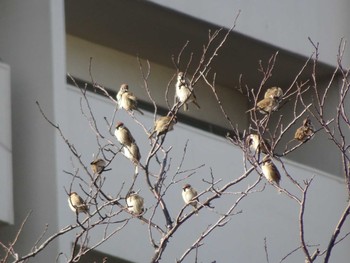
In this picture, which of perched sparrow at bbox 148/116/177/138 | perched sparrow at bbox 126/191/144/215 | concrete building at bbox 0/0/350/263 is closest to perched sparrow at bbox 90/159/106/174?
perched sparrow at bbox 126/191/144/215

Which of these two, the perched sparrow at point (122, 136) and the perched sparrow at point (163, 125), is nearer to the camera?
the perched sparrow at point (163, 125)

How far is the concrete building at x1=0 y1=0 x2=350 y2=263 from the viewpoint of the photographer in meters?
13.9

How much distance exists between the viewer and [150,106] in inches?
658

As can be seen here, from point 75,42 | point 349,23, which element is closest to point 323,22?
point 349,23

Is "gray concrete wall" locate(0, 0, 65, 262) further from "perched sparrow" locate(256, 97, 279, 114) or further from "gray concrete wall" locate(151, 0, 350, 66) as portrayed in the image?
"perched sparrow" locate(256, 97, 279, 114)

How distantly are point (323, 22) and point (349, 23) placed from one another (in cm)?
38

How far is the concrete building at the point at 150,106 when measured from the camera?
1386 cm

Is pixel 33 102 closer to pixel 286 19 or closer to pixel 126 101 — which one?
pixel 126 101

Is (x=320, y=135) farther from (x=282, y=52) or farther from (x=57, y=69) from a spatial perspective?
(x=57, y=69)

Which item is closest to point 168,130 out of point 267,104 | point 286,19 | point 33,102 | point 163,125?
Answer: point 163,125

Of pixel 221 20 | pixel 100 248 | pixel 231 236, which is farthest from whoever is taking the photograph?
pixel 221 20

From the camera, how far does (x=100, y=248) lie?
13.6m

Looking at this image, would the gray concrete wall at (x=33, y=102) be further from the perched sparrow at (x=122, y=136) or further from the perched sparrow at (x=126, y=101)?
the perched sparrow at (x=122, y=136)

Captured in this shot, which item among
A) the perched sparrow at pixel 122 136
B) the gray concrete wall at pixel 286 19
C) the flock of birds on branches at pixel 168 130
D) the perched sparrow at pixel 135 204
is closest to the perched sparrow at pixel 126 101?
the flock of birds on branches at pixel 168 130
